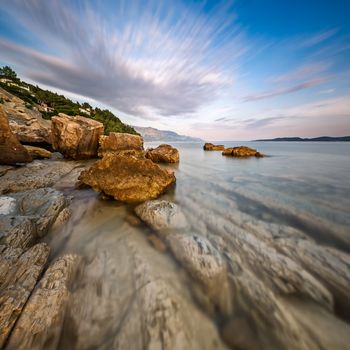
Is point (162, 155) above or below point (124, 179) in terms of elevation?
below

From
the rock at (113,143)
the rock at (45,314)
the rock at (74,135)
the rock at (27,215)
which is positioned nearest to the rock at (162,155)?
the rock at (113,143)

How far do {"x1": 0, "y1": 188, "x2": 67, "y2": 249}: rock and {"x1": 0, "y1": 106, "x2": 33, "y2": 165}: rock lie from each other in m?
6.55

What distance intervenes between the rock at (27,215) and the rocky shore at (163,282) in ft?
0.07

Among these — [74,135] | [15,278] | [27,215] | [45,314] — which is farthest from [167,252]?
[74,135]

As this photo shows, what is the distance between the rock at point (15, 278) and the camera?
1659mm

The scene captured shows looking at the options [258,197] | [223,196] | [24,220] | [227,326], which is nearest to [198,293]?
[227,326]

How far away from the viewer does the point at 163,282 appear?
233cm

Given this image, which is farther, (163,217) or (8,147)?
(8,147)

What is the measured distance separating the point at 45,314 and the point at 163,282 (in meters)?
1.43

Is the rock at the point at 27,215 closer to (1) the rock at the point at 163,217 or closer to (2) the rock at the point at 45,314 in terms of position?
(2) the rock at the point at 45,314

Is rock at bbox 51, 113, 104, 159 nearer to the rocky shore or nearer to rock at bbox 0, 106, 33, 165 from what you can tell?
rock at bbox 0, 106, 33, 165

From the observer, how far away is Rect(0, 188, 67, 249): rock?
9.10 feet

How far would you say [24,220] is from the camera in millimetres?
3133

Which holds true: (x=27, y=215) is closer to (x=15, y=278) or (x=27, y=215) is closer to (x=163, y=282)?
(x=15, y=278)
